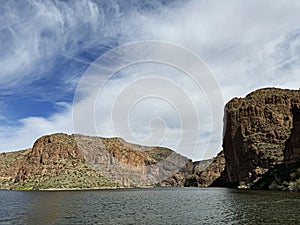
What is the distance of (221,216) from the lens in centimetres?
6762

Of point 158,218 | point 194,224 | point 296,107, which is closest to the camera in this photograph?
point 194,224

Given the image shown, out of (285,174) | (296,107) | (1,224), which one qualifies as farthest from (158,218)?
(296,107)

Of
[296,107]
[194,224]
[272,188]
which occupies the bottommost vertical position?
[194,224]

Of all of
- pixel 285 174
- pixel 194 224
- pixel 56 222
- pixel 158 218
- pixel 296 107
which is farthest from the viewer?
pixel 296 107

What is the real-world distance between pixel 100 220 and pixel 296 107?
158 m

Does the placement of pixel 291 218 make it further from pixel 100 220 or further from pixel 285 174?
pixel 285 174

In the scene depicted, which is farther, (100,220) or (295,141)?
(295,141)

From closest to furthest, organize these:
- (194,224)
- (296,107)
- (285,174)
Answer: (194,224) < (285,174) < (296,107)

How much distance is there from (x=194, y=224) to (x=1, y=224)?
34.7 meters

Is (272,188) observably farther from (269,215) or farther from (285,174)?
(269,215)

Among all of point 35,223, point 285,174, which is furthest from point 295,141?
point 35,223

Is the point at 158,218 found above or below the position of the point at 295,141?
below

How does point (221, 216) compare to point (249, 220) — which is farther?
point (221, 216)

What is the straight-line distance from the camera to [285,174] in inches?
6959
